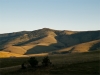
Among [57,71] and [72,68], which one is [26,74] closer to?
[57,71]

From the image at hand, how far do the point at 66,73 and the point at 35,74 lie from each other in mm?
6582

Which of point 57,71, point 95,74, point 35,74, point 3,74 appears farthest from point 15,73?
point 95,74

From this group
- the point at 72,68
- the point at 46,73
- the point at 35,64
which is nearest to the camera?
the point at 46,73

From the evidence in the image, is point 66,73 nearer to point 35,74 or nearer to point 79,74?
point 79,74

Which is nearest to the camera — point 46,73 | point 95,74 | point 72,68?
point 95,74

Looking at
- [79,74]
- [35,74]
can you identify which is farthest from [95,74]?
[35,74]

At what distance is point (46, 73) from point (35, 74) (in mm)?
2502

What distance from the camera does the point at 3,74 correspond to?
52969mm

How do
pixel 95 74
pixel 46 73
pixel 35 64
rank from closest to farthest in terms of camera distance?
pixel 95 74, pixel 46 73, pixel 35 64

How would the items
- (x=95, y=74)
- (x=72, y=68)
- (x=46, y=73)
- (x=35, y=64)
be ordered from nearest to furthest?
(x=95, y=74), (x=46, y=73), (x=72, y=68), (x=35, y=64)

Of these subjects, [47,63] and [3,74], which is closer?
[3,74]

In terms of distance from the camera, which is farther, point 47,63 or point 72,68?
point 47,63

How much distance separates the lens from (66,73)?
50.3 meters

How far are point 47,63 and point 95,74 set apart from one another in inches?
756
